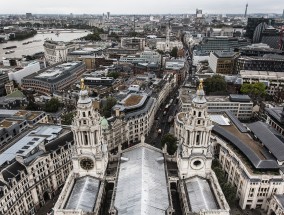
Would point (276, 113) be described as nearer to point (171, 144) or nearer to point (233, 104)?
point (233, 104)

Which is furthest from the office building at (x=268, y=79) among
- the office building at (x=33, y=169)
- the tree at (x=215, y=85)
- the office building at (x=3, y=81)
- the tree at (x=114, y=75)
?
the office building at (x=3, y=81)

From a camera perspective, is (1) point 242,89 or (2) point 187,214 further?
(1) point 242,89

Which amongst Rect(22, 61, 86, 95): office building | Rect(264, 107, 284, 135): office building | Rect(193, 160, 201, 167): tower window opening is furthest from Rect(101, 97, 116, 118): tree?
Rect(264, 107, 284, 135): office building

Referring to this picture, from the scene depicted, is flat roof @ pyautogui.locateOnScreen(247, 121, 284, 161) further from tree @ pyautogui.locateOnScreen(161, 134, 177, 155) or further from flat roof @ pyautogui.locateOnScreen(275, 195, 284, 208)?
tree @ pyautogui.locateOnScreen(161, 134, 177, 155)

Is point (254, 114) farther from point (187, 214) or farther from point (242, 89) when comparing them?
point (187, 214)

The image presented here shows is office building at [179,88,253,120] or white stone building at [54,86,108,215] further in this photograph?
office building at [179,88,253,120]

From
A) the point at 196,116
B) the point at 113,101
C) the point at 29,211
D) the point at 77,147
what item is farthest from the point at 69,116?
the point at 196,116

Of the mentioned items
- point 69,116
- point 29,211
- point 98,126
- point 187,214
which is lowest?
point 29,211
